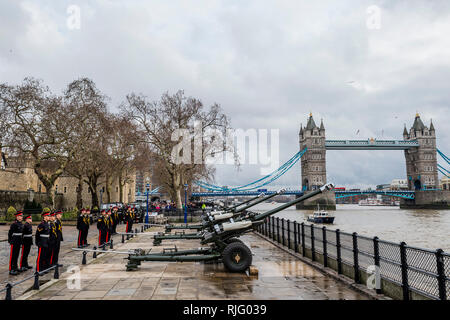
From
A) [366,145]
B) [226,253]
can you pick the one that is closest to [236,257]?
[226,253]

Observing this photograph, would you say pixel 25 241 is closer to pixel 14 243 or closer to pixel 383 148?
pixel 14 243

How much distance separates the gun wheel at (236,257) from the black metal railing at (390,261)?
2.21 meters

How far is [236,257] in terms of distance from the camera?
340 inches

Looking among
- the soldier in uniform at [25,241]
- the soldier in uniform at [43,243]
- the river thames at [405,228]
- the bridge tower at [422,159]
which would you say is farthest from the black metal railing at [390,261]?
the bridge tower at [422,159]

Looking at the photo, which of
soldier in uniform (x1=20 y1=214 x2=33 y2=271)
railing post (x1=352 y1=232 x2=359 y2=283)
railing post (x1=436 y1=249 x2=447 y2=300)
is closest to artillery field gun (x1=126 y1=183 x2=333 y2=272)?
railing post (x1=352 y1=232 x2=359 y2=283)

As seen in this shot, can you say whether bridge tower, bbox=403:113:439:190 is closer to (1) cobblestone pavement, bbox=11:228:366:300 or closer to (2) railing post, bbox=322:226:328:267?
(2) railing post, bbox=322:226:328:267

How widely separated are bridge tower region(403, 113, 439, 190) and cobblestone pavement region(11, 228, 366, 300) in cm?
12562

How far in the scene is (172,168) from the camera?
36.0m

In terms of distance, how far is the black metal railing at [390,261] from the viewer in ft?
16.8

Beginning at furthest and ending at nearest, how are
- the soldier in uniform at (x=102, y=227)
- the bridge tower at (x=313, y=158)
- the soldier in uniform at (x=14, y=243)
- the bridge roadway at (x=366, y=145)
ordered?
the bridge roadway at (x=366, y=145) → the bridge tower at (x=313, y=158) → the soldier in uniform at (x=102, y=227) → the soldier in uniform at (x=14, y=243)

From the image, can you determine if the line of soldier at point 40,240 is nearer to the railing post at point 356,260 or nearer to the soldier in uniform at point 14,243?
the soldier in uniform at point 14,243

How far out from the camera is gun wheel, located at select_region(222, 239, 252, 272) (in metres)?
8.56
